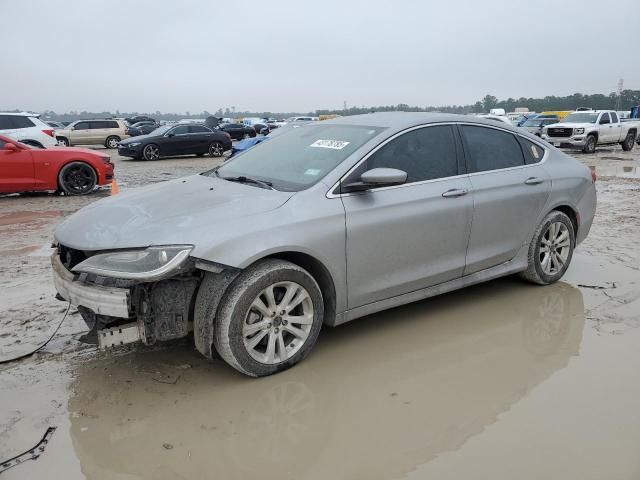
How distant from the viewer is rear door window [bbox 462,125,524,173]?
15.3ft

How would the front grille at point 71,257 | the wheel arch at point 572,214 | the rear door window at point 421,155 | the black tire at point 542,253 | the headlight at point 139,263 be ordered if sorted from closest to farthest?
the headlight at point 139,263 → the front grille at point 71,257 → the rear door window at point 421,155 → the black tire at point 542,253 → the wheel arch at point 572,214

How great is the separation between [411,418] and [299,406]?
0.65 meters

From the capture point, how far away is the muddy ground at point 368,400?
278 centimetres

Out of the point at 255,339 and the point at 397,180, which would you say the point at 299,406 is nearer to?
the point at 255,339

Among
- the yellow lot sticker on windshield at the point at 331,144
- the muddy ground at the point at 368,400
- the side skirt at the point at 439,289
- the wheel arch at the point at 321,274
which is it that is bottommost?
the muddy ground at the point at 368,400

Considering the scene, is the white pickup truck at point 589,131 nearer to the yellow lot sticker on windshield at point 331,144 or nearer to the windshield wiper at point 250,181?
the yellow lot sticker on windshield at point 331,144

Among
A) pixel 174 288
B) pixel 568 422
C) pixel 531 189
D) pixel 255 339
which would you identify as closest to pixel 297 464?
pixel 255 339

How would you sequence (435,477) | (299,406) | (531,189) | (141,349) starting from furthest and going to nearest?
(531,189)
(141,349)
(299,406)
(435,477)

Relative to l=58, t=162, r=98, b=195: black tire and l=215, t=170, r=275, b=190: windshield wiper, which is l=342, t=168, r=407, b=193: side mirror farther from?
l=58, t=162, r=98, b=195: black tire

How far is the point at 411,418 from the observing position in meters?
3.16

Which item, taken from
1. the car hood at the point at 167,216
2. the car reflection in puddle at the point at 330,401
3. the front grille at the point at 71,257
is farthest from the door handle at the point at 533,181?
the front grille at the point at 71,257

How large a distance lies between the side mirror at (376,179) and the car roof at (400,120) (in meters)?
0.59

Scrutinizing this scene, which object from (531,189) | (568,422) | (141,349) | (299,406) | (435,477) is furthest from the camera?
(531,189)

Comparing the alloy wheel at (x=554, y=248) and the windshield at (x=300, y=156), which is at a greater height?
the windshield at (x=300, y=156)
